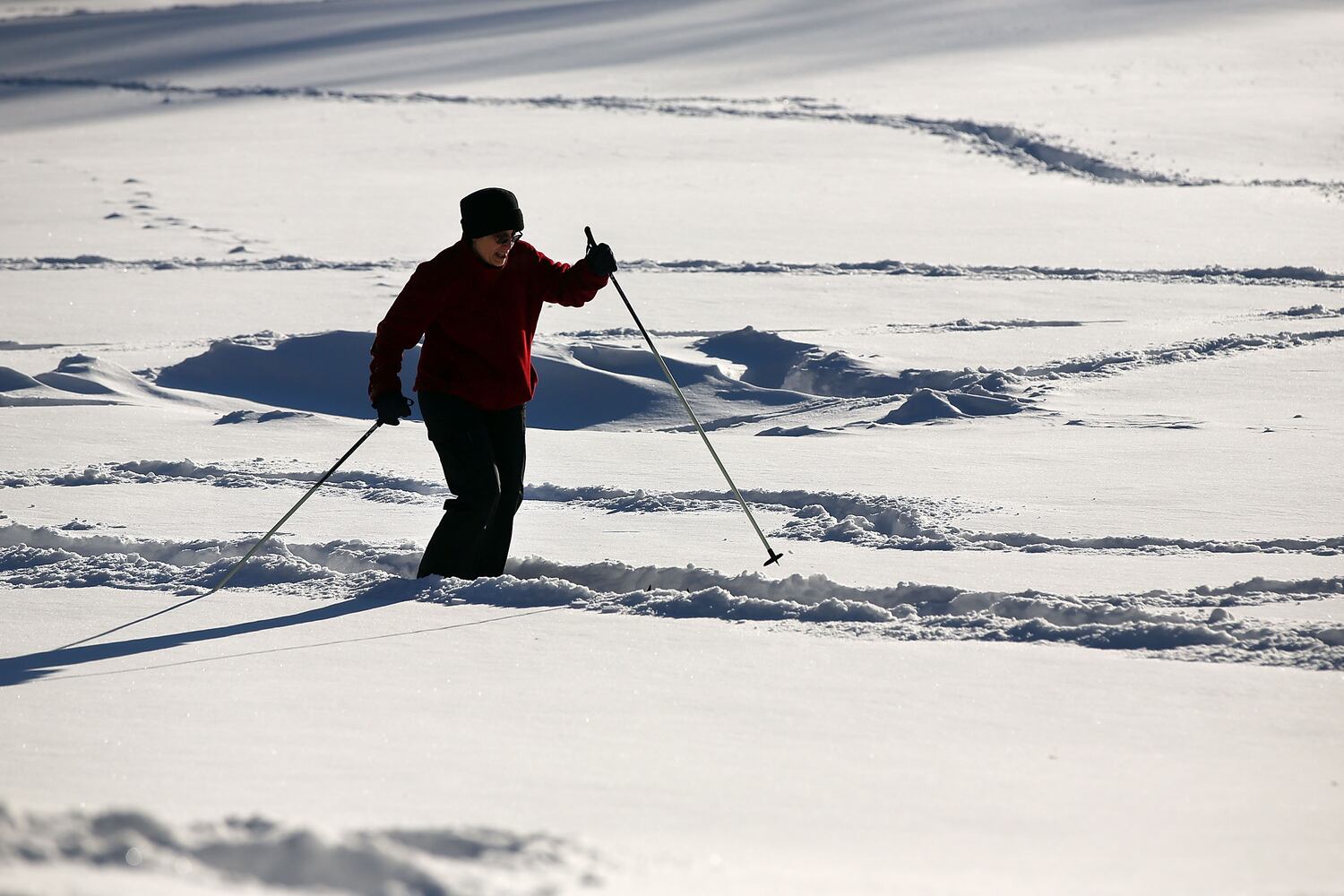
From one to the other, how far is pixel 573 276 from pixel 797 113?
14.7 meters

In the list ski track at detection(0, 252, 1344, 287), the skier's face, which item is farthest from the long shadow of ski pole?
ski track at detection(0, 252, 1344, 287)

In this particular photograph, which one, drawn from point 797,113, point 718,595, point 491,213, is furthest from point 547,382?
point 797,113

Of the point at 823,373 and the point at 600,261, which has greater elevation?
the point at 600,261

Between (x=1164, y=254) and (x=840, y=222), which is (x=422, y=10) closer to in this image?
(x=840, y=222)

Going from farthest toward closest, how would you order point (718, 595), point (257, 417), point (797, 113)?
point (797, 113) < point (257, 417) < point (718, 595)

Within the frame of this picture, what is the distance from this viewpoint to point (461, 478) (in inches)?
160

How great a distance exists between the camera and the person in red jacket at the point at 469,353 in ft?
13.2

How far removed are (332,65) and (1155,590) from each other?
2169 centimetres

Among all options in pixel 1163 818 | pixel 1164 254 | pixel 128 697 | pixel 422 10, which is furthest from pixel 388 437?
pixel 422 10

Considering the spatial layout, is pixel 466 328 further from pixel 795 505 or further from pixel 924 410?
pixel 924 410

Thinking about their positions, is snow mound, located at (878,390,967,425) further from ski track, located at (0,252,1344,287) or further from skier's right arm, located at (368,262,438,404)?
ski track, located at (0,252,1344,287)

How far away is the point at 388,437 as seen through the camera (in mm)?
6195

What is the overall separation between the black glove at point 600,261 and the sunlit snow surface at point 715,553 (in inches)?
33.6

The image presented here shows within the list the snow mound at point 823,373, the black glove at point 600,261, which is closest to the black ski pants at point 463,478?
the black glove at point 600,261
